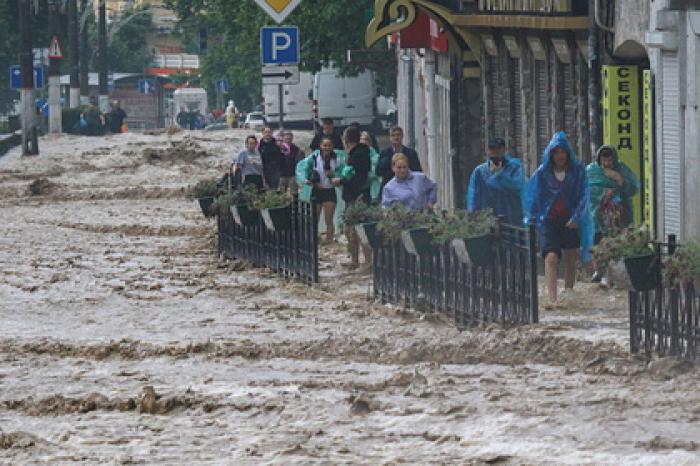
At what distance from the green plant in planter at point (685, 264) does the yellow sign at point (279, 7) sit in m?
13.6

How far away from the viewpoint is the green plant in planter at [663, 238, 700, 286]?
14.6m

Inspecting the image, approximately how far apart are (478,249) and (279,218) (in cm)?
574

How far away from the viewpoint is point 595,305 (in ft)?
62.5

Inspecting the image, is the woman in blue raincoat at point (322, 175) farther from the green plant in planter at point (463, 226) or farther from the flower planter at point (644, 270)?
the flower planter at point (644, 270)

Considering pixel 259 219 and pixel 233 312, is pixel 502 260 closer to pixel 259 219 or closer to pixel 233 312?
pixel 233 312

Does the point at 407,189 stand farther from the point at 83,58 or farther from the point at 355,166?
the point at 83,58

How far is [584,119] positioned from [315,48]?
25.3m

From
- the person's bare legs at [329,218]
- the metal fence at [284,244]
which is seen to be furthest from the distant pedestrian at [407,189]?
the person's bare legs at [329,218]

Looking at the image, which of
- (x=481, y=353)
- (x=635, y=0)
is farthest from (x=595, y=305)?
(x=635, y=0)

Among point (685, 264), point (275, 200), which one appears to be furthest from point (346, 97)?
point (685, 264)

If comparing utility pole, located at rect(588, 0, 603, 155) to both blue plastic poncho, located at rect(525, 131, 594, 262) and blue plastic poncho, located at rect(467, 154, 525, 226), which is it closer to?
blue plastic poncho, located at rect(467, 154, 525, 226)

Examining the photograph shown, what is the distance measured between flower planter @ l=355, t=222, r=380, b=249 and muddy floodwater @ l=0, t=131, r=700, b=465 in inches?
22.0

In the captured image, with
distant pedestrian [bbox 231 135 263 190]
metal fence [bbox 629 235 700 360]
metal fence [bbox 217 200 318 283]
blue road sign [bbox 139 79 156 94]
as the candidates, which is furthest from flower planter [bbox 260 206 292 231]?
blue road sign [bbox 139 79 156 94]

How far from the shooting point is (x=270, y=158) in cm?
3008
